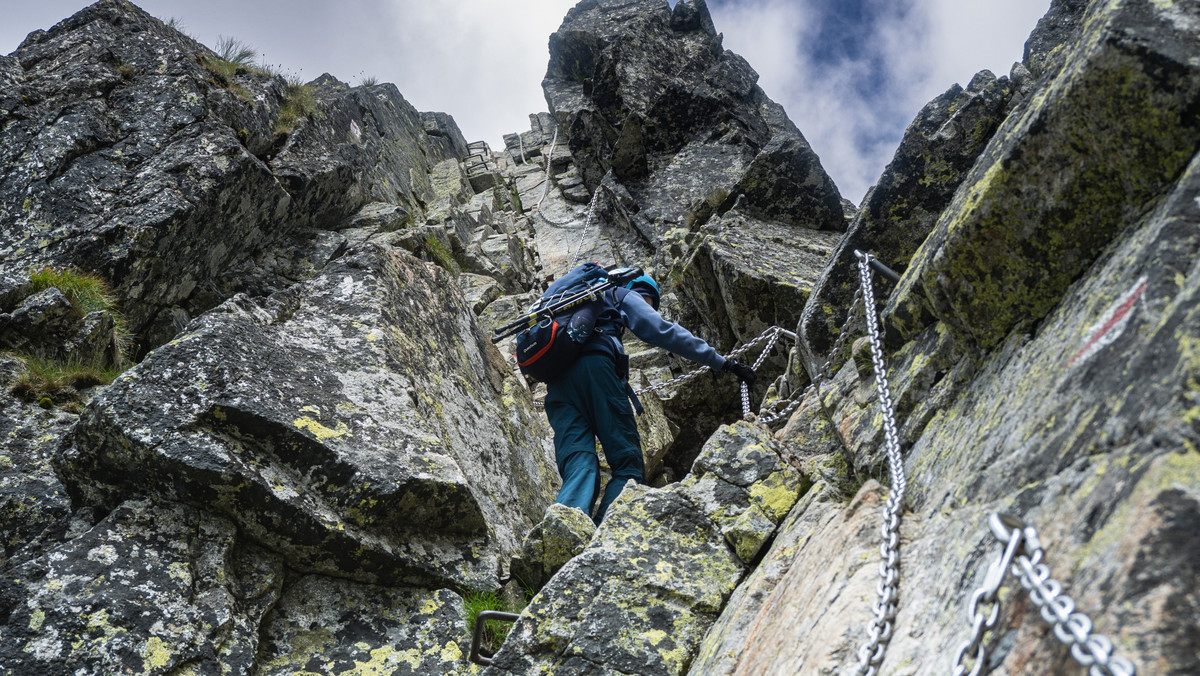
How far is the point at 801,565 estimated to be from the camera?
3473 millimetres

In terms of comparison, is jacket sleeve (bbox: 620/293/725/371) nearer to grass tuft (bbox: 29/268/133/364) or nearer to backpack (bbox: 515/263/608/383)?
backpack (bbox: 515/263/608/383)

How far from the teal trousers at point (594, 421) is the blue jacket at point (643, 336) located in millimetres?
132

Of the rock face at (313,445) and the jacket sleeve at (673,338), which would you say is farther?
the jacket sleeve at (673,338)

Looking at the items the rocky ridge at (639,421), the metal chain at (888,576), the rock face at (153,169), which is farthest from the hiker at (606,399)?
the rock face at (153,169)

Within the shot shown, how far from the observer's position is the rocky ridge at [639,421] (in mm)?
2047

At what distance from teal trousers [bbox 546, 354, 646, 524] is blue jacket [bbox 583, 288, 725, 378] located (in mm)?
132

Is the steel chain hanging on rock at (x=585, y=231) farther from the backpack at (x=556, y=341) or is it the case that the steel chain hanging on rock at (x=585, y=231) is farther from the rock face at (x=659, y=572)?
the rock face at (x=659, y=572)

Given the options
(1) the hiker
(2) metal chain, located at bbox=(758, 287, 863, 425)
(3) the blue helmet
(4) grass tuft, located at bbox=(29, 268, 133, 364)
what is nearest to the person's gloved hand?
(1) the hiker

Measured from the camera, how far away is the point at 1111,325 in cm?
213

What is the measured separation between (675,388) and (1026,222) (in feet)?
25.9

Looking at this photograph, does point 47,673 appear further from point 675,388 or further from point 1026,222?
point 675,388

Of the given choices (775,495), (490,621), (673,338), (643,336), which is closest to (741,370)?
(673,338)

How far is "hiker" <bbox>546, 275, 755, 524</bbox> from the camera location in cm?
662

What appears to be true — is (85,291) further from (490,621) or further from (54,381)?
(490,621)
